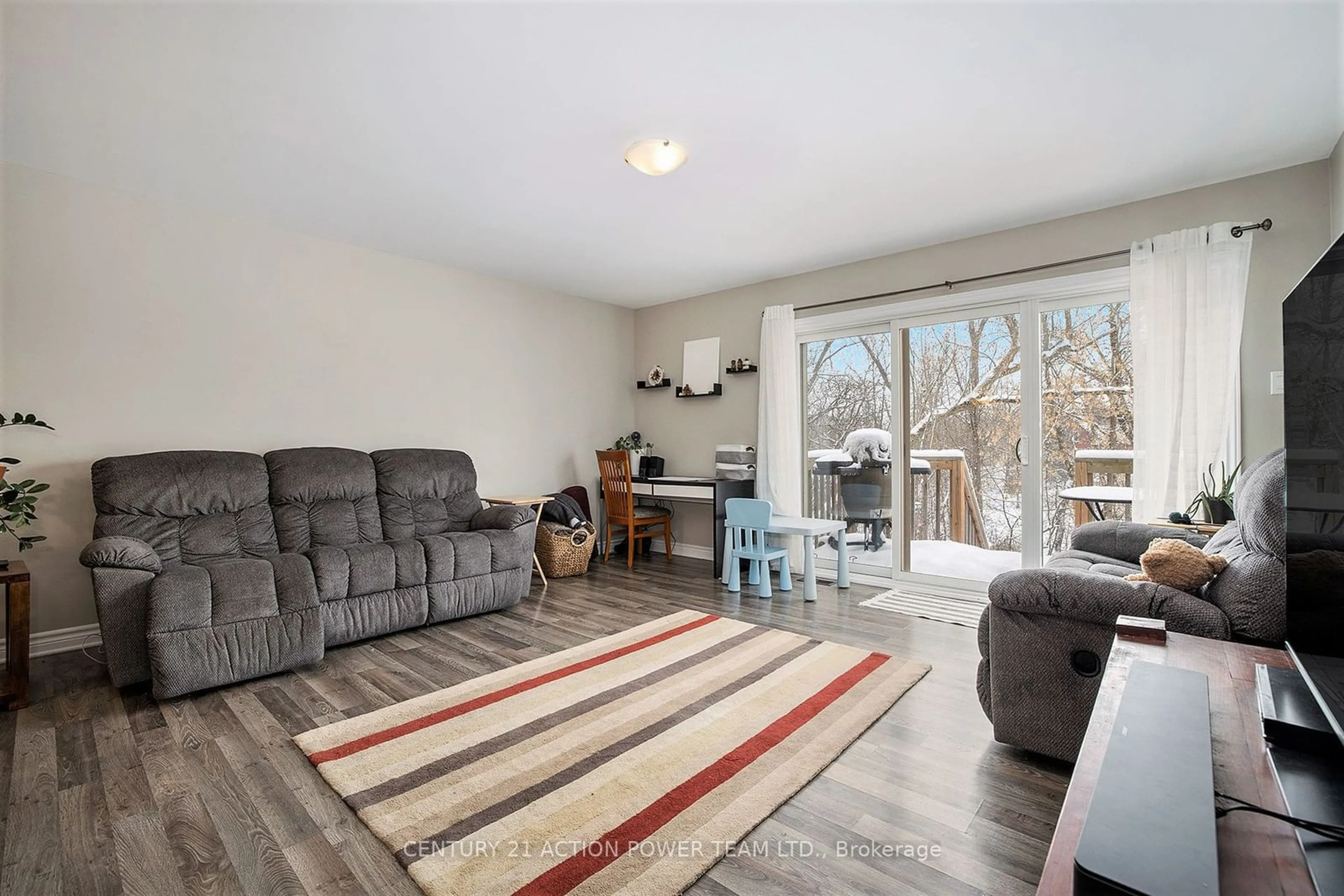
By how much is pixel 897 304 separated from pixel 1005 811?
3492 millimetres

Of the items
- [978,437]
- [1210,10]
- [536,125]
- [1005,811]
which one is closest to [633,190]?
[536,125]

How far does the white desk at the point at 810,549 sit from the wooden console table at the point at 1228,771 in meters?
2.52

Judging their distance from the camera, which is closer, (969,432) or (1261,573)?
(1261,573)

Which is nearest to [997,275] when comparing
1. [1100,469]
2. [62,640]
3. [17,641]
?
[1100,469]

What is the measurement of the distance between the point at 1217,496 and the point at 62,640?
611 cm

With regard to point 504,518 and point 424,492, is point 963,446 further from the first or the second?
point 424,492

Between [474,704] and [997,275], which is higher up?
[997,275]

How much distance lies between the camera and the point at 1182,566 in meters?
1.75

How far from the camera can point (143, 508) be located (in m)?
3.04

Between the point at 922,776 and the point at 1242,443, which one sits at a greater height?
the point at 1242,443

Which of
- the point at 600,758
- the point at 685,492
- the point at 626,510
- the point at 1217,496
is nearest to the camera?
the point at 600,758

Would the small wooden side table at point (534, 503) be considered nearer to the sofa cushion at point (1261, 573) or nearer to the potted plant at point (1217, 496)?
the sofa cushion at point (1261, 573)

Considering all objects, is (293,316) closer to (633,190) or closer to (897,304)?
(633,190)

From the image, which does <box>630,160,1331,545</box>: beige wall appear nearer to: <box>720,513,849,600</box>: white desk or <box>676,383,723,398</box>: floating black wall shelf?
<box>676,383,723,398</box>: floating black wall shelf
